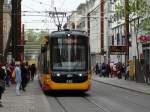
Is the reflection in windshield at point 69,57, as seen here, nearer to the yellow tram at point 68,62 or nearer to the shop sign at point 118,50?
the yellow tram at point 68,62

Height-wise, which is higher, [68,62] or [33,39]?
[33,39]

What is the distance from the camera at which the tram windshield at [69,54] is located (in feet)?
102

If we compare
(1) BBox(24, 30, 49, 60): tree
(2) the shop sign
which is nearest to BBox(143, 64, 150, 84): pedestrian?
(2) the shop sign

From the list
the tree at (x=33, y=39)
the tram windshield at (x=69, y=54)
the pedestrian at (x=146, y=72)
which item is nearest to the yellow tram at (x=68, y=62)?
the tram windshield at (x=69, y=54)

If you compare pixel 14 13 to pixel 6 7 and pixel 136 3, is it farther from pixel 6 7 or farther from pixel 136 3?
pixel 6 7

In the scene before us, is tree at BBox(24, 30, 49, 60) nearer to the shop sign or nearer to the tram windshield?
the shop sign

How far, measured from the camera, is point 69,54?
3127 cm

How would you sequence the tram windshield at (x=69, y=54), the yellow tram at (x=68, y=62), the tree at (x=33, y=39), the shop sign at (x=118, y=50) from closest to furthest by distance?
the yellow tram at (x=68, y=62), the tram windshield at (x=69, y=54), the shop sign at (x=118, y=50), the tree at (x=33, y=39)

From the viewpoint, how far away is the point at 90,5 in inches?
4663

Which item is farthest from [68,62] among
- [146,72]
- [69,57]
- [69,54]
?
[146,72]

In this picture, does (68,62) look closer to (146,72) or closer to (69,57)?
(69,57)

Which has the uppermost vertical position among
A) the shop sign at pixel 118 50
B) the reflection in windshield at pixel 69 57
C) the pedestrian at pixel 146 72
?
the shop sign at pixel 118 50

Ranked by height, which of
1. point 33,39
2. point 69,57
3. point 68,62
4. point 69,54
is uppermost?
point 33,39

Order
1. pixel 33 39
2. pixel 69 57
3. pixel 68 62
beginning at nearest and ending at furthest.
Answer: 1. pixel 68 62
2. pixel 69 57
3. pixel 33 39
